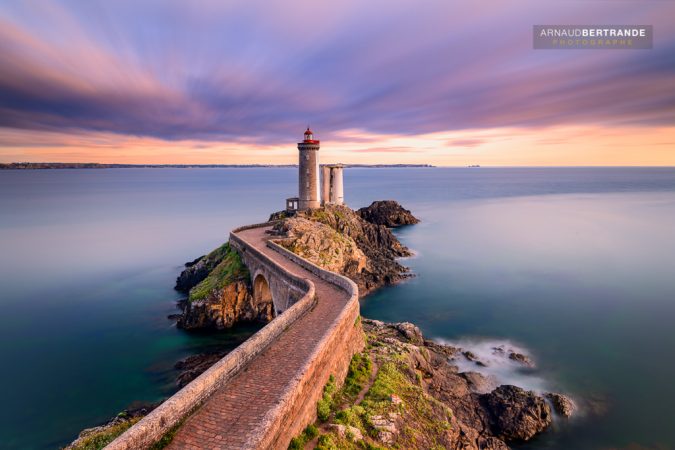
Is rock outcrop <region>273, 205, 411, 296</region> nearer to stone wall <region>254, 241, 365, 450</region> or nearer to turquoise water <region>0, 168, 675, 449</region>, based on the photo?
turquoise water <region>0, 168, 675, 449</region>

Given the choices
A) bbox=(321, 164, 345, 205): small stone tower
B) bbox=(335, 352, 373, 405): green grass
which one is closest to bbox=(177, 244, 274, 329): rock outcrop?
bbox=(335, 352, 373, 405): green grass

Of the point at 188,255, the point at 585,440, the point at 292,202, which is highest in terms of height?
the point at 292,202

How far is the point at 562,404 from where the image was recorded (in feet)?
64.3

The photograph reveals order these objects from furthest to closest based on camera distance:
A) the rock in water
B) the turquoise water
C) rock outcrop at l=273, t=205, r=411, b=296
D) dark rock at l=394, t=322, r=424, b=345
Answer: the rock in water → rock outcrop at l=273, t=205, r=411, b=296 → dark rock at l=394, t=322, r=424, b=345 → the turquoise water

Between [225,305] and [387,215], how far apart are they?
50276mm

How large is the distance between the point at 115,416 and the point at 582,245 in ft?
206

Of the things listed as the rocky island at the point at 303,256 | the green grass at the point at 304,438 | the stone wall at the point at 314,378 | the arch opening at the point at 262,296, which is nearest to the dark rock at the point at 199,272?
the rocky island at the point at 303,256

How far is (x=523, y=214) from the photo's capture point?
90125 mm

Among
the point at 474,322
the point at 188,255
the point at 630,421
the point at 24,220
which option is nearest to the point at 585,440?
the point at 630,421

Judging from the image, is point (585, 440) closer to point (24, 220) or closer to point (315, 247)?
point (315, 247)

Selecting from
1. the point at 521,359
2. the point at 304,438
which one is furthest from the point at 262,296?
the point at 304,438

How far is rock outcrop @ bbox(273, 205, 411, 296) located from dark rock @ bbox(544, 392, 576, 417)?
59.9 feet

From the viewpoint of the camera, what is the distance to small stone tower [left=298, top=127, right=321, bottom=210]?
42.3 m

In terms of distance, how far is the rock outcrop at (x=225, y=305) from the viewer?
28109mm
